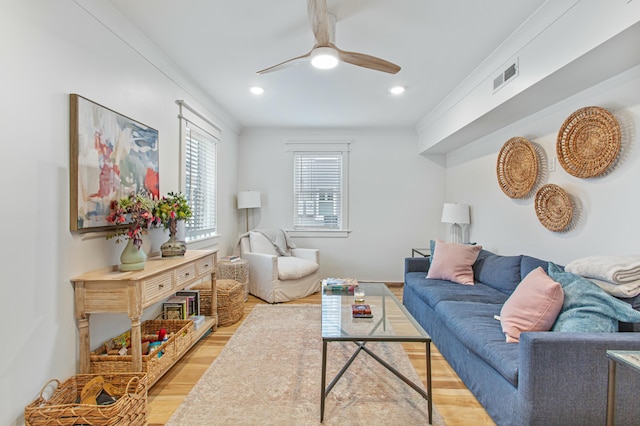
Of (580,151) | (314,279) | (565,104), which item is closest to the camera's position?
(580,151)

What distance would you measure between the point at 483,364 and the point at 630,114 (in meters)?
1.86

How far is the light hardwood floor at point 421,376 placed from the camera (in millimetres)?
1884

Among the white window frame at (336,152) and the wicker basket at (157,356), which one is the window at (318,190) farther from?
the wicker basket at (157,356)

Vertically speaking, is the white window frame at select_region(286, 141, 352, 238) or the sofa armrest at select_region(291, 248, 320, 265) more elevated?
the white window frame at select_region(286, 141, 352, 238)

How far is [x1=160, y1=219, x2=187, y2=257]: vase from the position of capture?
2.59 m

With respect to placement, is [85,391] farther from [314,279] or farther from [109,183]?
[314,279]

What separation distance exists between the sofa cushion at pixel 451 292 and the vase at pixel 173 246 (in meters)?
2.24

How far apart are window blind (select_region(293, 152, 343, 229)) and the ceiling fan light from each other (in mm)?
3012

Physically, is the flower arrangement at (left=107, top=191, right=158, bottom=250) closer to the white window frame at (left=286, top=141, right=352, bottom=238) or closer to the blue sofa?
the blue sofa

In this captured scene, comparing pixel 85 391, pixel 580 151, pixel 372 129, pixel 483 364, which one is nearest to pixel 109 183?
pixel 85 391

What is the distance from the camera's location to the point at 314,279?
14.9 ft

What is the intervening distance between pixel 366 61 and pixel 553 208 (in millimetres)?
1970

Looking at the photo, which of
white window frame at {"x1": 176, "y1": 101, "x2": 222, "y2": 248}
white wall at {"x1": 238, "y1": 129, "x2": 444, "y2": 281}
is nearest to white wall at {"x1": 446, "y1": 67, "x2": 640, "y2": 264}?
white wall at {"x1": 238, "y1": 129, "x2": 444, "y2": 281}

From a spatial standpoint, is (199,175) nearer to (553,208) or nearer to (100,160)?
(100,160)
